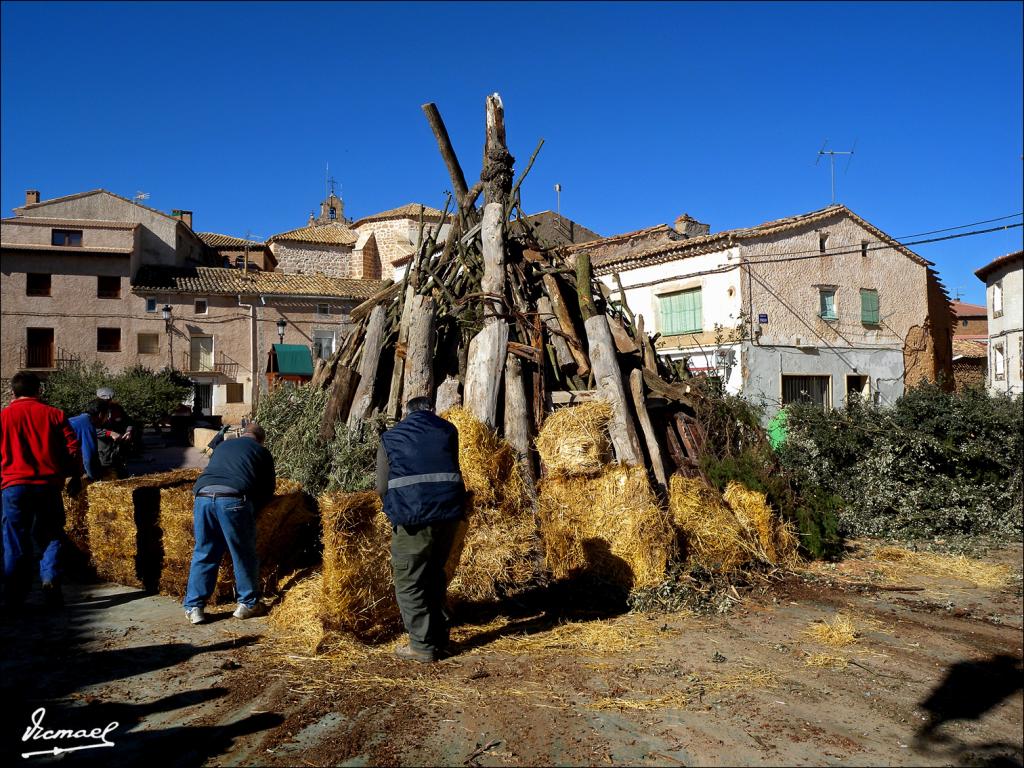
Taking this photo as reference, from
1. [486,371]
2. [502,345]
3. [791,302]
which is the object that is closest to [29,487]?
[486,371]

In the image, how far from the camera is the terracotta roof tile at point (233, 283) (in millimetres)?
37062

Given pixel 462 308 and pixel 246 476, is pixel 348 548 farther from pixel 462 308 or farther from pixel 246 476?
pixel 462 308

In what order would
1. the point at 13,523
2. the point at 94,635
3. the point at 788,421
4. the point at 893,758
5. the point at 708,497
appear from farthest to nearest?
the point at 788,421, the point at 708,497, the point at 13,523, the point at 94,635, the point at 893,758

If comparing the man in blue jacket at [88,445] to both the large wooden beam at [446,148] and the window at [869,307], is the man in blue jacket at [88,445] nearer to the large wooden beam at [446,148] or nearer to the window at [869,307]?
the large wooden beam at [446,148]

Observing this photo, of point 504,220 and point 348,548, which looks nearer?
point 348,548

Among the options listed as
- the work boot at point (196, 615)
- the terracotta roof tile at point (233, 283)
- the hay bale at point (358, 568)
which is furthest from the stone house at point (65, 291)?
the hay bale at point (358, 568)

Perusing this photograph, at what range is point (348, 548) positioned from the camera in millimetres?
5555

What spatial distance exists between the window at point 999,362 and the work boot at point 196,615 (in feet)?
102

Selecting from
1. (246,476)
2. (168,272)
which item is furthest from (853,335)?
(168,272)

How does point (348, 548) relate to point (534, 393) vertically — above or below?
below

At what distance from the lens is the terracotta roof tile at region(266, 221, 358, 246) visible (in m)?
45.2

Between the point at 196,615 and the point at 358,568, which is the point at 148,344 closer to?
the point at 196,615

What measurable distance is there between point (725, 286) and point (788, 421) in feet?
42.3

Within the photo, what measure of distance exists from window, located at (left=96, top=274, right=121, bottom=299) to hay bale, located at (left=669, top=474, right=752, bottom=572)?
36920mm
